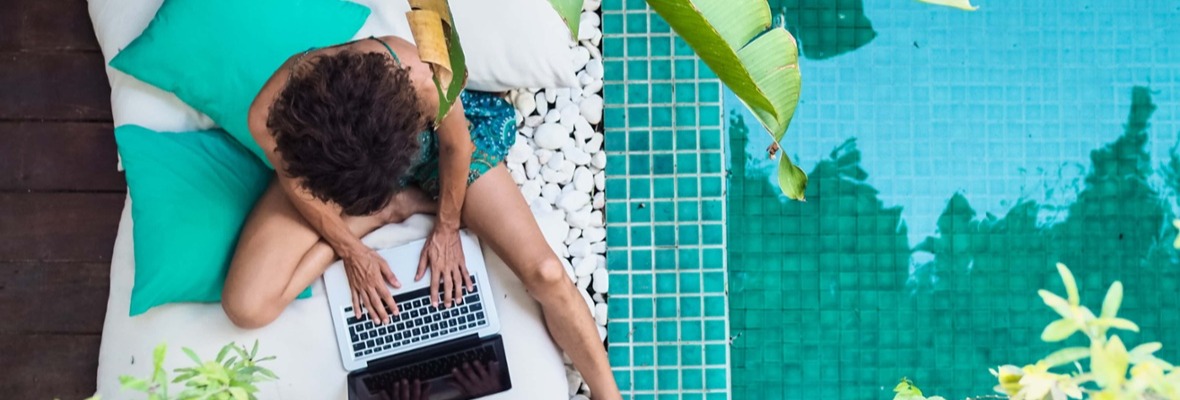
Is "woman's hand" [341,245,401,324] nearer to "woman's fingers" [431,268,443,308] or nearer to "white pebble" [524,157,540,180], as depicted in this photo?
"woman's fingers" [431,268,443,308]

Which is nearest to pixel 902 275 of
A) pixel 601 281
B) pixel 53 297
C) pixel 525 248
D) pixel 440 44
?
pixel 601 281

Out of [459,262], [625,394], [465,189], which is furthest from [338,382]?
[625,394]

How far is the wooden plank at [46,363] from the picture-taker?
2.15 m

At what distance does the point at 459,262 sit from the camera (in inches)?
77.7

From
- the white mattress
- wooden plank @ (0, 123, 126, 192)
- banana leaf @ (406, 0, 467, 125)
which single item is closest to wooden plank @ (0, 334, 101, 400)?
the white mattress

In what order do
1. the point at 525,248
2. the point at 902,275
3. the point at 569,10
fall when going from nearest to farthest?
the point at 569,10
the point at 525,248
the point at 902,275

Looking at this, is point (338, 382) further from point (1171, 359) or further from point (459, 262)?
point (1171, 359)

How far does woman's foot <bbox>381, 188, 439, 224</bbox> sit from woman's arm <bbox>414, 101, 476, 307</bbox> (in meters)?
0.07

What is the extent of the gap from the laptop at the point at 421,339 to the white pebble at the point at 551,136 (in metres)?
0.30

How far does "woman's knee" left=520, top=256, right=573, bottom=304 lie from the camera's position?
6.28 feet

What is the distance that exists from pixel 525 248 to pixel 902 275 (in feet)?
3.08

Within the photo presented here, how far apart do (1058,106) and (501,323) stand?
141cm

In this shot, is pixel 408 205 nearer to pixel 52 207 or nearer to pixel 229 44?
pixel 229 44

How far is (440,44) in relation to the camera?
2.56 feet
